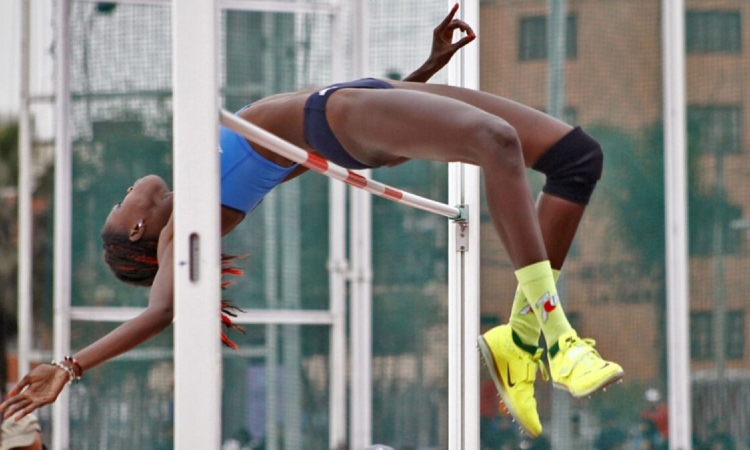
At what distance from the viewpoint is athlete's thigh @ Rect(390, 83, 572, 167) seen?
2.05m

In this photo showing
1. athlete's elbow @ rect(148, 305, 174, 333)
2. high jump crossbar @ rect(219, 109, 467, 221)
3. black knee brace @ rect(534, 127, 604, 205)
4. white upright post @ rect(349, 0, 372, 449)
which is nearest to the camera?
high jump crossbar @ rect(219, 109, 467, 221)

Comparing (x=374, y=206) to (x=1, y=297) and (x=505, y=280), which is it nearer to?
(x=505, y=280)

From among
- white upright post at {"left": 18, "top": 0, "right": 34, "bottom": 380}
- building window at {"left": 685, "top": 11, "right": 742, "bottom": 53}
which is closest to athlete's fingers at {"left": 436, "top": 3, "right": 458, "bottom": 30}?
building window at {"left": 685, "top": 11, "right": 742, "bottom": 53}

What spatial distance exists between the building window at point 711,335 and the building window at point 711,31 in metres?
1.06

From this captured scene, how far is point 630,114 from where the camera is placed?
4.69 metres

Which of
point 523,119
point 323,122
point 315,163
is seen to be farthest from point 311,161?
point 523,119

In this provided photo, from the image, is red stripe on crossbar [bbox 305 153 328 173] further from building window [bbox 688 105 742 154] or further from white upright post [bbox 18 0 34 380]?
building window [bbox 688 105 742 154]

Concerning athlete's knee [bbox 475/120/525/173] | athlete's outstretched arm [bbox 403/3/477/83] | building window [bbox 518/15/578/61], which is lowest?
athlete's knee [bbox 475/120/525/173]

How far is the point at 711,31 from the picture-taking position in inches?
184

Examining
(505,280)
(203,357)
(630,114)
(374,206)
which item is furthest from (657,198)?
(203,357)

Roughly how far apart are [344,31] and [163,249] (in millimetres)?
2562

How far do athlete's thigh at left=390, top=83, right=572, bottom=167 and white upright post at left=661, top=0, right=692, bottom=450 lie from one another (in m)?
2.63

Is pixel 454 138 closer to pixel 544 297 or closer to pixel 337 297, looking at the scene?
pixel 544 297

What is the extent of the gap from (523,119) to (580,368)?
48 centimetres
